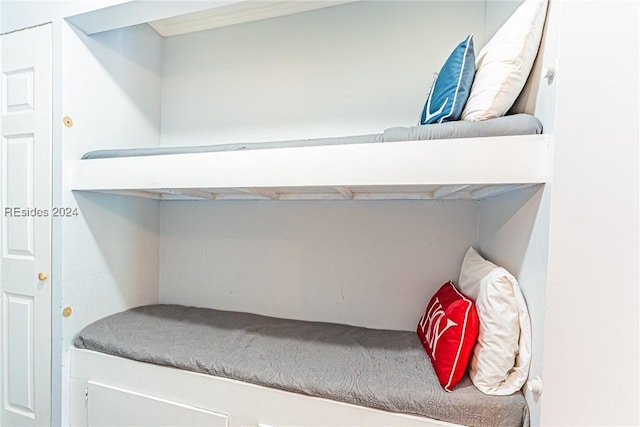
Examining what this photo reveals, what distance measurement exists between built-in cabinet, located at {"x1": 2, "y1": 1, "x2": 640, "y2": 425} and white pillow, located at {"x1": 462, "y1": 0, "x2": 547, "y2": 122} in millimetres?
46

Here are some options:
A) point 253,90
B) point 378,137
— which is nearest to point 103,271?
point 253,90

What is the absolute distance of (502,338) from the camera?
94 cm

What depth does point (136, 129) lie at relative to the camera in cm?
177

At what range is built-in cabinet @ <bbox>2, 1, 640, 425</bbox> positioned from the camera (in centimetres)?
82

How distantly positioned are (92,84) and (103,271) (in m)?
0.95

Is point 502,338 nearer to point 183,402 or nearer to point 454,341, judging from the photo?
point 454,341

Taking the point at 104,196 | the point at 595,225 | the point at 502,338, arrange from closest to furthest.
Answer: the point at 595,225, the point at 502,338, the point at 104,196

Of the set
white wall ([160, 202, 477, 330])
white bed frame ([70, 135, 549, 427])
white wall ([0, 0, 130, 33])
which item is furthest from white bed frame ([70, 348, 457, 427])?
white wall ([0, 0, 130, 33])

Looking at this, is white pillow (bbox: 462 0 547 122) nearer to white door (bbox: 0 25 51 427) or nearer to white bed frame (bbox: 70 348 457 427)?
white bed frame (bbox: 70 348 457 427)

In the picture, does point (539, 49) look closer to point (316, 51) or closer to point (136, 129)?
point (316, 51)

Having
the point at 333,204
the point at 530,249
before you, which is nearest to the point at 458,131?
the point at 530,249

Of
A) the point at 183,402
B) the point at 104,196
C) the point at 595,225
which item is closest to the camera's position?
the point at 595,225

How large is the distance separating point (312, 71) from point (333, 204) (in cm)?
76

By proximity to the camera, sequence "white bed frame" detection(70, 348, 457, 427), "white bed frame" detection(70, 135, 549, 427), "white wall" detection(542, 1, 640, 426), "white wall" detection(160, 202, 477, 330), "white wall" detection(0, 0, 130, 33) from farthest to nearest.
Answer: "white wall" detection(160, 202, 477, 330) → "white wall" detection(0, 0, 130, 33) → "white bed frame" detection(70, 348, 457, 427) → "white bed frame" detection(70, 135, 549, 427) → "white wall" detection(542, 1, 640, 426)
